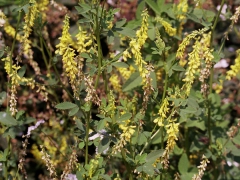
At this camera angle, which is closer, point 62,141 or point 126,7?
point 62,141

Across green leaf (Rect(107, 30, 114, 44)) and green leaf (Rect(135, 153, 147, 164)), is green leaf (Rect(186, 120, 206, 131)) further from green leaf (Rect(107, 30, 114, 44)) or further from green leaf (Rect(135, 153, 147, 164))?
green leaf (Rect(107, 30, 114, 44))

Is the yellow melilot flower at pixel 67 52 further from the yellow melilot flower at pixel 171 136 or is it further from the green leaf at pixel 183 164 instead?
the green leaf at pixel 183 164

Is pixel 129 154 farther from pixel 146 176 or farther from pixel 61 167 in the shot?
pixel 61 167

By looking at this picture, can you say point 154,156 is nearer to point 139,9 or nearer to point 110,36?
point 110,36

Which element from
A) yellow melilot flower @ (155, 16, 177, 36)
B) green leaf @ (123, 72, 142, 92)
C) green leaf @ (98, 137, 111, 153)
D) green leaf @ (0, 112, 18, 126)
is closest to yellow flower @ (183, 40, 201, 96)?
green leaf @ (98, 137, 111, 153)

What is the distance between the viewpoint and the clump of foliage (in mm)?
1847

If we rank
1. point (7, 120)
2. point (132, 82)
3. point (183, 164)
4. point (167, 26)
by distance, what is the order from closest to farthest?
point (7, 120)
point (167, 26)
point (132, 82)
point (183, 164)

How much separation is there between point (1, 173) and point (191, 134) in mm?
1170

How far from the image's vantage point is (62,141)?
9.84 ft

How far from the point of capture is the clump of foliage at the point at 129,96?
185cm

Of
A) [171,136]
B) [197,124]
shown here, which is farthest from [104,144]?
[197,124]

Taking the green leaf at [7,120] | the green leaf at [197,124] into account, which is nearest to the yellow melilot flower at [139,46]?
the green leaf at [7,120]

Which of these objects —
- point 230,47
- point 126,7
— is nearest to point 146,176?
point 126,7

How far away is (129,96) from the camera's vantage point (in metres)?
2.88
